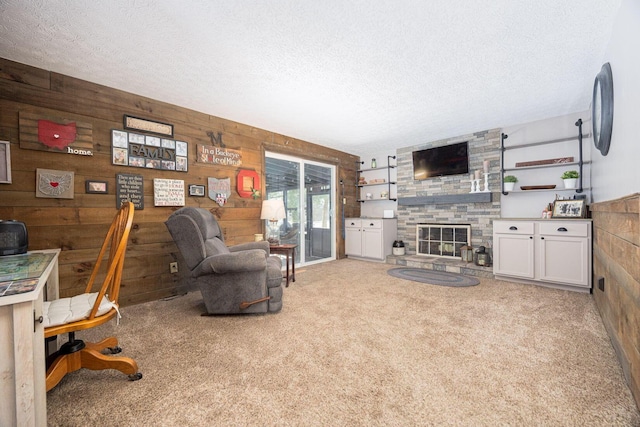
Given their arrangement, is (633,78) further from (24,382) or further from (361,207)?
(361,207)

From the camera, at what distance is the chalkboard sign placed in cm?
272

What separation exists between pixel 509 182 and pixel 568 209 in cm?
85

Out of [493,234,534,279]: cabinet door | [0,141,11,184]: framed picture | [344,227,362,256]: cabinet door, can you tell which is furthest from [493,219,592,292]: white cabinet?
[0,141,11,184]: framed picture

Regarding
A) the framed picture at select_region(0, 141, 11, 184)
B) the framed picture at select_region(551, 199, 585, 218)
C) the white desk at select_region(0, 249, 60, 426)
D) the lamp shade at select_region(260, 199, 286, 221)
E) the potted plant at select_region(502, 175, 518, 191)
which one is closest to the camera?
the white desk at select_region(0, 249, 60, 426)

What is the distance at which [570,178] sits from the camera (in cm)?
346

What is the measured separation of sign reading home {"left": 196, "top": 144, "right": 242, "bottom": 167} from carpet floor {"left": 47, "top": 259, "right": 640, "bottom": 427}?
1.82 metres

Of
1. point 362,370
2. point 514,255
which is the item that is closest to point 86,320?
point 362,370

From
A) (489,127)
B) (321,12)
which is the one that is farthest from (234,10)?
(489,127)

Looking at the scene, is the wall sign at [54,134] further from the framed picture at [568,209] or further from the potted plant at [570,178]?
the potted plant at [570,178]

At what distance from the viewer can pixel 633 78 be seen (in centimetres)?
149

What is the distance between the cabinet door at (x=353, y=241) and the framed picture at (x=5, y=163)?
4.60 meters

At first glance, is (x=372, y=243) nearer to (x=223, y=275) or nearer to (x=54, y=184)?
(x=223, y=275)

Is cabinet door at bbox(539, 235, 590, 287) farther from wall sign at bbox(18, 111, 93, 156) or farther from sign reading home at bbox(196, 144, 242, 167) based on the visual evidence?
wall sign at bbox(18, 111, 93, 156)

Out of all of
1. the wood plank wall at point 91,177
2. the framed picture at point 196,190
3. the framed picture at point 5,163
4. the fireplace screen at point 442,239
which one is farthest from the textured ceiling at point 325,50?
the fireplace screen at point 442,239
